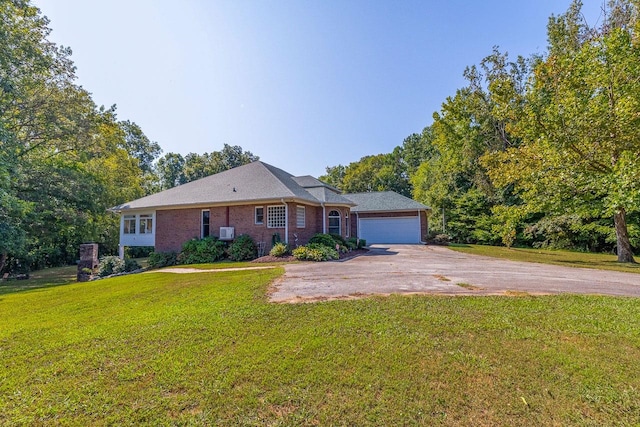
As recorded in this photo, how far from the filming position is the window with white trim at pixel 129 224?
60.7ft

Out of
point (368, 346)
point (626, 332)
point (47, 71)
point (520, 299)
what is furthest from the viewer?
point (47, 71)

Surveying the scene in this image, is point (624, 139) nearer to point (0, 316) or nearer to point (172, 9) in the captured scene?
point (172, 9)

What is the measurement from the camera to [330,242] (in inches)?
606

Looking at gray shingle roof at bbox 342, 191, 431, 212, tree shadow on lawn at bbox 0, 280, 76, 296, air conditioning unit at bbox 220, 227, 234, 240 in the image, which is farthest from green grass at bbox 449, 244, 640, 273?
tree shadow on lawn at bbox 0, 280, 76, 296

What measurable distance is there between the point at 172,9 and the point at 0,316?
388 inches

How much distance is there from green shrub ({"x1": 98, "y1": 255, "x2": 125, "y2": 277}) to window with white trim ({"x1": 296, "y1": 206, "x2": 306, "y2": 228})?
27.6 feet

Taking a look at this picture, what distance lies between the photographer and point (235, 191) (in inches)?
660

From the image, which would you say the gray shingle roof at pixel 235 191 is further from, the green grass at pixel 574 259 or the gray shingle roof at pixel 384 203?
the green grass at pixel 574 259

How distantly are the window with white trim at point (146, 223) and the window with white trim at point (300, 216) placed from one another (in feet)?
29.3

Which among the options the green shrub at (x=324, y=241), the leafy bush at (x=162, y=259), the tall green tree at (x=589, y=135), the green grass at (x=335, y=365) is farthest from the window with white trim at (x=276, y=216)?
the tall green tree at (x=589, y=135)

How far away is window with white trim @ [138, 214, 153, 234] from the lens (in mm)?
18070

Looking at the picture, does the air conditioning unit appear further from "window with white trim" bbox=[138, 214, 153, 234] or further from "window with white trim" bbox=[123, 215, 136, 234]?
"window with white trim" bbox=[123, 215, 136, 234]

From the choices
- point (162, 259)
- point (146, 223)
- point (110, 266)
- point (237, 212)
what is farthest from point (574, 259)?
point (146, 223)

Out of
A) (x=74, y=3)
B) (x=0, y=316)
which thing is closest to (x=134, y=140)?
(x=74, y=3)
